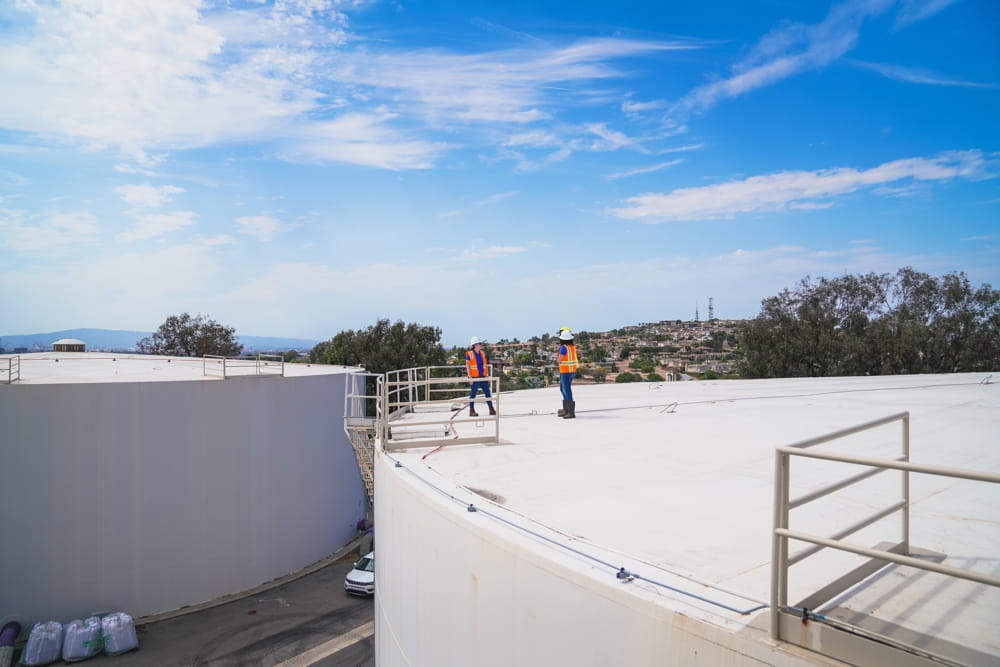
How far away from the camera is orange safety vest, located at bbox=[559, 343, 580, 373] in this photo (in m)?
10.8

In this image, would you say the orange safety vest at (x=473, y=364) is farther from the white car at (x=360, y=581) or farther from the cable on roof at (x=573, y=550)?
the white car at (x=360, y=581)

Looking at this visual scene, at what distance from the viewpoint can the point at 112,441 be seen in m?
18.1

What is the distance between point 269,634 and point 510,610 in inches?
650

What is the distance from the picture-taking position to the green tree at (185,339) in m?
52.8

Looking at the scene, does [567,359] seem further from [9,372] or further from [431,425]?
[9,372]

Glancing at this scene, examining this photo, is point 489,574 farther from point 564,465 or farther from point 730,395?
point 730,395

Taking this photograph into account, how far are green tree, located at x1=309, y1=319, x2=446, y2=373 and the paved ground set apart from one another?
25766 millimetres

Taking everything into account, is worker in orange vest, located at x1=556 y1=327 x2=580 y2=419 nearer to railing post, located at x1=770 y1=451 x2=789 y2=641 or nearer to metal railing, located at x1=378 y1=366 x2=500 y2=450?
metal railing, located at x1=378 y1=366 x2=500 y2=450

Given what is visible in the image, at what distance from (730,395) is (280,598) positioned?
1664 cm

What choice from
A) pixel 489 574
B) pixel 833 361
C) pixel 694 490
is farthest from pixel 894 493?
pixel 833 361

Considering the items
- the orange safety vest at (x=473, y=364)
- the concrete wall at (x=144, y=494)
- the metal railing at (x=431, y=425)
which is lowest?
the concrete wall at (x=144, y=494)

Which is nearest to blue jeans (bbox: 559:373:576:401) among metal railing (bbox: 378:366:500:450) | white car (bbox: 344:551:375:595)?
metal railing (bbox: 378:366:500:450)

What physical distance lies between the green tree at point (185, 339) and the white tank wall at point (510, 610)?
2040 inches

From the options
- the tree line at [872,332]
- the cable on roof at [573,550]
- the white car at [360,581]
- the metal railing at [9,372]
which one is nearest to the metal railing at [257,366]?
the metal railing at [9,372]
